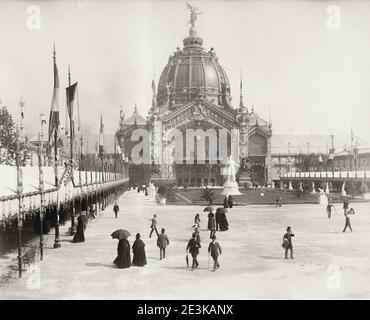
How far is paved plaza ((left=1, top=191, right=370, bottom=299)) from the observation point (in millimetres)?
15145

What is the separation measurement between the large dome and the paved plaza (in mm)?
93363

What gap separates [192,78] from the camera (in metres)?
123

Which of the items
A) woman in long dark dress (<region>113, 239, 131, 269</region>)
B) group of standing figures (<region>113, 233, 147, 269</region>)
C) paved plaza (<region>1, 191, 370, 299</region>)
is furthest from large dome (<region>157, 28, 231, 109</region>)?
woman in long dark dress (<region>113, 239, 131, 269</region>)

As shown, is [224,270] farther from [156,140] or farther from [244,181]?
[156,140]

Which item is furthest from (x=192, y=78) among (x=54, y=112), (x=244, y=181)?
(x=54, y=112)

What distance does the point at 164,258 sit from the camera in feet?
68.2

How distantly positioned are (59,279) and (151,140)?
89.1 metres

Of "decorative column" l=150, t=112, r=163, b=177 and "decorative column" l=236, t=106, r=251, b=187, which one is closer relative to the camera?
"decorative column" l=150, t=112, r=163, b=177

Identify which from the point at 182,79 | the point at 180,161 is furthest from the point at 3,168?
the point at 182,79

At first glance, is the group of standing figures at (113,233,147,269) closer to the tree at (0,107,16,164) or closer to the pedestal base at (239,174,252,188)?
the tree at (0,107,16,164)

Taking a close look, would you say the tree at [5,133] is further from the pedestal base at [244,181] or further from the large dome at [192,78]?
the large dome at [192,78]

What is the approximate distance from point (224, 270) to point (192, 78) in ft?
351

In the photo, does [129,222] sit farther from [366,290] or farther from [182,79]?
[182,79]

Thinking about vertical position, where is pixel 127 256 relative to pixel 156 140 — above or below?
below
